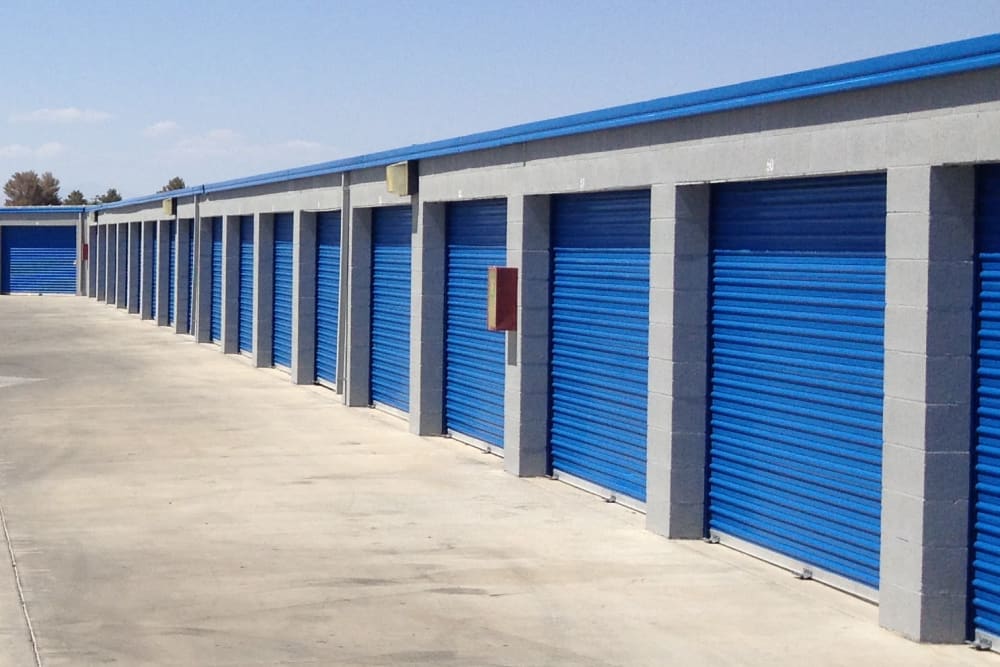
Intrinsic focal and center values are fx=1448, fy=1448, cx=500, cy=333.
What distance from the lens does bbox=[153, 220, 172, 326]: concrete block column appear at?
136 ft

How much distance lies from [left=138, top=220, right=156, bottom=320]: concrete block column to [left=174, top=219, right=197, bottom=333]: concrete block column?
5876 mm

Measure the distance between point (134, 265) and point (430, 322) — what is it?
102ft

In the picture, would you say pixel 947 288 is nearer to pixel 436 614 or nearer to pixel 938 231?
pixel 938 231

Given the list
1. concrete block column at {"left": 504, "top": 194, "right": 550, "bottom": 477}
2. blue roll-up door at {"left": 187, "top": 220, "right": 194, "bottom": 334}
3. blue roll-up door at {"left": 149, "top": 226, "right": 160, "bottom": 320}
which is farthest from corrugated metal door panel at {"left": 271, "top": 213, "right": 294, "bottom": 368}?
blue roll-up door at {"left": 149, "top": 226, "right": 160, "bottom": 320}

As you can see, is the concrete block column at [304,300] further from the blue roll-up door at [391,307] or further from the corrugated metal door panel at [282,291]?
the blue roll-up door at [391,307]

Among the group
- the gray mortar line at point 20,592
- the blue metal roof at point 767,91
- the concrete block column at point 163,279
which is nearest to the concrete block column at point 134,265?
the concrete block column at point 163,279

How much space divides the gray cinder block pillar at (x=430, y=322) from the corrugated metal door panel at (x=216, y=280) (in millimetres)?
16442

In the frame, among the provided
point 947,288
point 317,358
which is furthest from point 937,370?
point 317,358

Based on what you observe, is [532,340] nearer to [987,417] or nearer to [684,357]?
[684,357]

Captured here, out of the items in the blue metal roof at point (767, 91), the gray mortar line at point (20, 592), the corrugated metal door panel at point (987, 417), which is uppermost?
the blue metal roof at point (767, 91)

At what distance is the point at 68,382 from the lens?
80.9 feet

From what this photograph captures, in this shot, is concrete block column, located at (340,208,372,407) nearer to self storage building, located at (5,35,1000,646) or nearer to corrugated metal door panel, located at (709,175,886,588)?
self storage building, located at (5,35,1000,646)

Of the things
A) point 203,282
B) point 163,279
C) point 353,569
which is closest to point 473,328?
point 353,569

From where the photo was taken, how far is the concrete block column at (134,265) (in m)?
47.4
